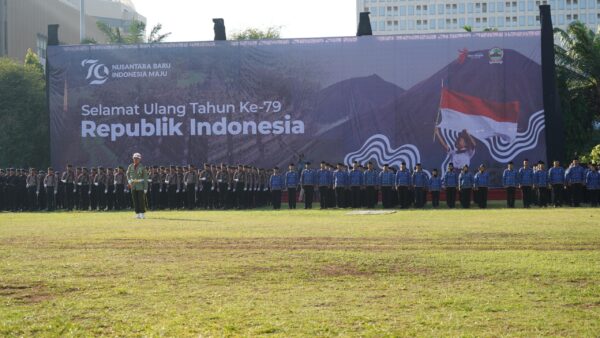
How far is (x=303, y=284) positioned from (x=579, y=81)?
38.2 meters

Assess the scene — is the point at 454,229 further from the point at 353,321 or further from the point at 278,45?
the point at 278,45

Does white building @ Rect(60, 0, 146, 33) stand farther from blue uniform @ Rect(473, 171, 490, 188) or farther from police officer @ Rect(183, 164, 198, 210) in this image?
blue uniform @ Rect(473, 171, 490, 188)

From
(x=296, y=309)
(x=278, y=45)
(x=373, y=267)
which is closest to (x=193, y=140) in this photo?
(x=278, y=45)

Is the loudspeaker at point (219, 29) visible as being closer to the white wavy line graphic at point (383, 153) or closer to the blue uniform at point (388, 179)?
the white wavy line graphic at point (383, 153)

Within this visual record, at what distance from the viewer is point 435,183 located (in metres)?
34.5

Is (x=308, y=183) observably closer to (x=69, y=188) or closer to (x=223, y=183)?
(x=223, y=183)

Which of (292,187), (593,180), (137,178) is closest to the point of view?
(137,178)

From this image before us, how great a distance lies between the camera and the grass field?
7512mm

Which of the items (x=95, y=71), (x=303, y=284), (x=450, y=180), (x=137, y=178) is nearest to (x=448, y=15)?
(x=95, y=71)

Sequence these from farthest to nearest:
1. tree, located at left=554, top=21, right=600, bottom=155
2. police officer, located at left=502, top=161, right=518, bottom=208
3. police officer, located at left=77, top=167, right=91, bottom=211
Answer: tree, located at left=554, top=21, right=600, bottom=155 < police officer, located at left=77, top=167, right=91, bottom=211 < police officer, located at left=502, top=161, right=518, bottom=208

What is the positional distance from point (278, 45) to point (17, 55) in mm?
35207

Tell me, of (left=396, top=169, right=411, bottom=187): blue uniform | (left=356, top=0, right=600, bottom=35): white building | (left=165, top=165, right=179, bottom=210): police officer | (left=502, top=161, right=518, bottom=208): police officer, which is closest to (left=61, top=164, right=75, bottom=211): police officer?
(left=165, top=165, right=179, bottom=210): police officer

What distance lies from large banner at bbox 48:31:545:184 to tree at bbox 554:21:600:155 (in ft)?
18.6

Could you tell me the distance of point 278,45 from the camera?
40.7 m
